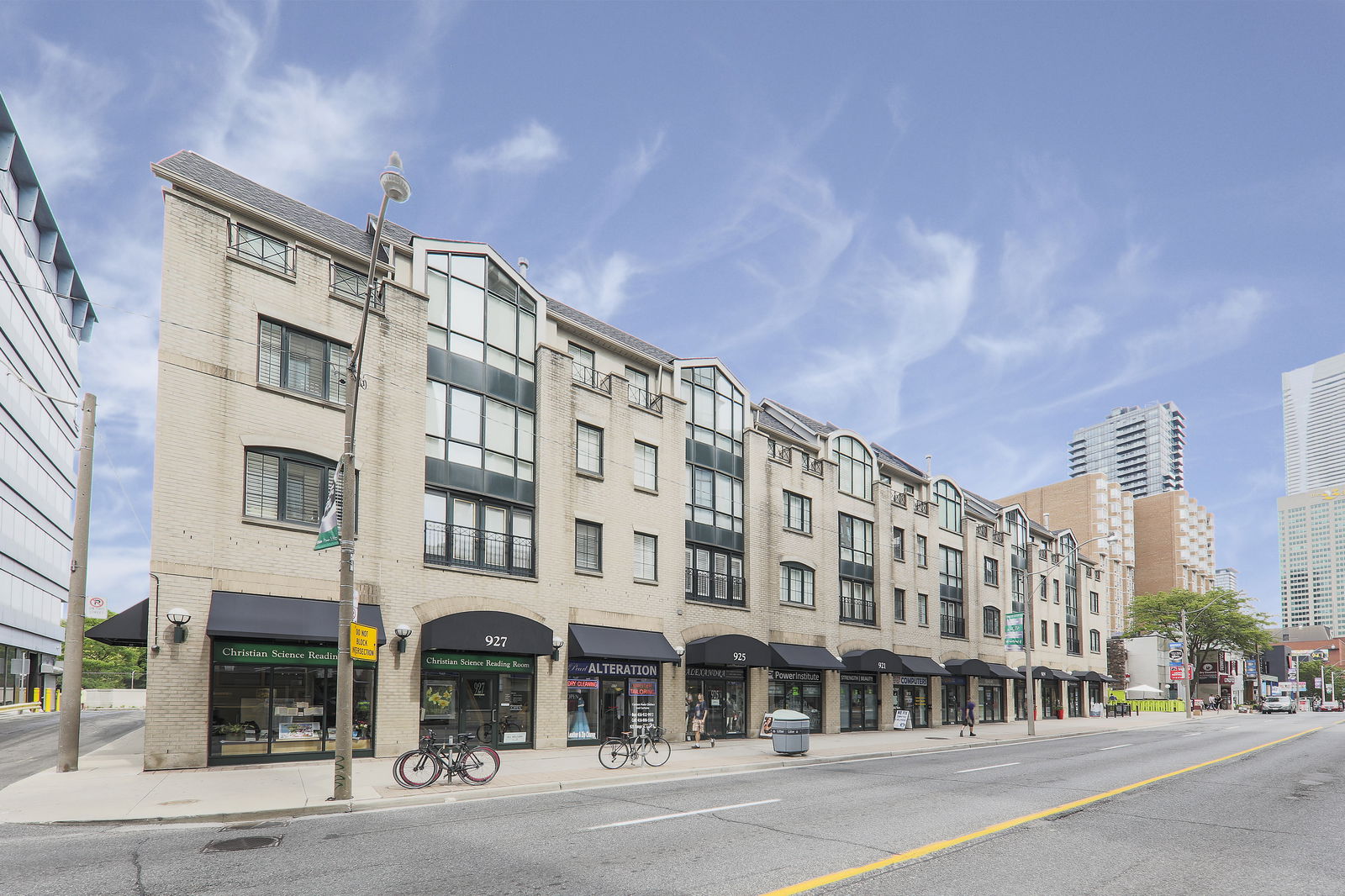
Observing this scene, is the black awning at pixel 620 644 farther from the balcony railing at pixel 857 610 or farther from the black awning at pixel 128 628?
the balcony railing at pixel 857 610

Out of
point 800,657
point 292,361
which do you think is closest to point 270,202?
point 292,361

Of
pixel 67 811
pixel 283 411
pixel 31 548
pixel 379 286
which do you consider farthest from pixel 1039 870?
pixel 31 548

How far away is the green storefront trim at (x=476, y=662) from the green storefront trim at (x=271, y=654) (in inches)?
107

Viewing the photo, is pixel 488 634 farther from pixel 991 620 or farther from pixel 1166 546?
pixel 1166 546

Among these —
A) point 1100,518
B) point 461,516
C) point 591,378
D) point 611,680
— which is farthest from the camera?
point 1100,518

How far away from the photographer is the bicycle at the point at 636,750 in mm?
21000

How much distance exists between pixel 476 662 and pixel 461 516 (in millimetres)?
4013

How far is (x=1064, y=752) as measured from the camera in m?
27.8

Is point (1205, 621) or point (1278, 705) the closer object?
point (1278, 705)

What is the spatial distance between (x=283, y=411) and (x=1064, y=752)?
80.1 feet

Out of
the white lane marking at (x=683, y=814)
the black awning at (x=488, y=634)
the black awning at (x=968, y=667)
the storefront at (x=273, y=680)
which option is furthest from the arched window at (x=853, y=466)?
the white lane marking at (x=683, y=814)

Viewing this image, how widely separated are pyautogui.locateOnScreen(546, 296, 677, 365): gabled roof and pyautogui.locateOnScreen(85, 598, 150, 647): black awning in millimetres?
14572

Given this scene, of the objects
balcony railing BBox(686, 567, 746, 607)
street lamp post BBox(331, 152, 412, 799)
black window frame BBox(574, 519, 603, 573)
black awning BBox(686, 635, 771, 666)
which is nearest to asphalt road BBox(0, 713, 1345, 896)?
street lamp post BBox(331, 152, 412, 799)

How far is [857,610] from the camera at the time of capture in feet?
134
